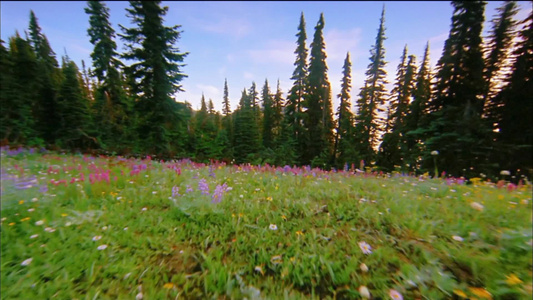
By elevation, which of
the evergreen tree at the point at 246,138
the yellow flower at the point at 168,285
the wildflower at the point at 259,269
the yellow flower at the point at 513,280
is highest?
the evergreen tree at the point at 246,138

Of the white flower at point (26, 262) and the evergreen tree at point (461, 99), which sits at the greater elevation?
the evergreen tree at point (461, 99)

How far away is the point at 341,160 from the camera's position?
79.2ft

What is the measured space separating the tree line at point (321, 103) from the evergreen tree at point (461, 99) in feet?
0.19

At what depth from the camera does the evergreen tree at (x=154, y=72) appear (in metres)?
13.7

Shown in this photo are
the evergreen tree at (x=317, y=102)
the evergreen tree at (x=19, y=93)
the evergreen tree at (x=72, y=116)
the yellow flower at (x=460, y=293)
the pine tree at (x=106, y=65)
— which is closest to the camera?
the yellow flower at (x=460, y=293)

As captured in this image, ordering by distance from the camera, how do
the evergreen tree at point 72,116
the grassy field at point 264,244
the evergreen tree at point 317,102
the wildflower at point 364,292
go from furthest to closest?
the evergreen tree at point 317,102 < the evergreen tree at point 72,116 < the grassy field at point 264,244 < the wildflower at point 364,292

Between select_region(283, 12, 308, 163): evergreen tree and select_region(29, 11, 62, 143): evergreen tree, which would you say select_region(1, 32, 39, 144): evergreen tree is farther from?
select_region(283, 12, 308, 163): evergreen tree

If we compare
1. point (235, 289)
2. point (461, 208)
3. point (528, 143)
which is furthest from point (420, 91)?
point (235, 289)

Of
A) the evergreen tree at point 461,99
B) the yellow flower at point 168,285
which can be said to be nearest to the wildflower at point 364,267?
the yellow flower at point 168,285

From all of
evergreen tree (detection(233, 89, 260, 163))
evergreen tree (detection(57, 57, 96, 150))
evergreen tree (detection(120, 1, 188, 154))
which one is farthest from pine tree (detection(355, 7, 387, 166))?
evergreen tree (detection(57, 57, 96, 150))

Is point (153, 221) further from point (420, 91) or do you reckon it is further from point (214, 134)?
point (214, 134)

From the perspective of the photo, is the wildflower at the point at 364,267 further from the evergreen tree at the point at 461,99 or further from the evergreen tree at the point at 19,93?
the evergreen tree at the point at 19,93

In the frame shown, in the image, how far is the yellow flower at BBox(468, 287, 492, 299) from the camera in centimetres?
175

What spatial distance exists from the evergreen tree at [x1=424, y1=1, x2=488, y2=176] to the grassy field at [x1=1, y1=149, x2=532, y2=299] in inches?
335
